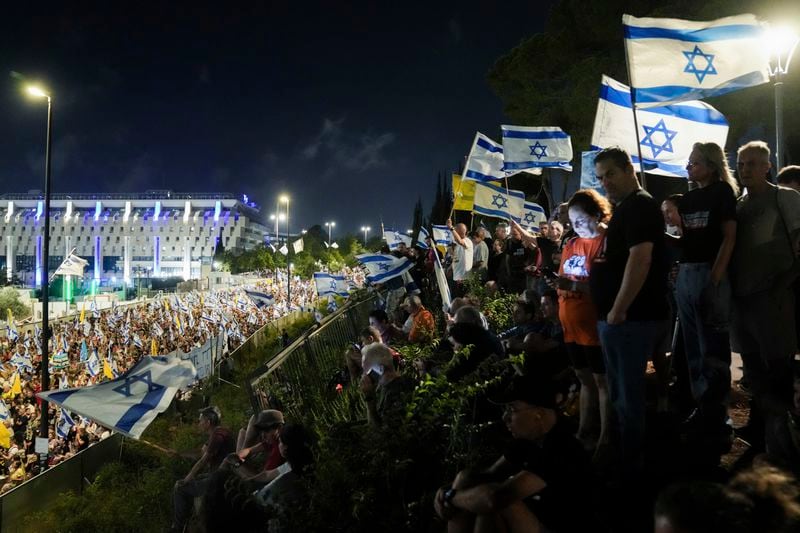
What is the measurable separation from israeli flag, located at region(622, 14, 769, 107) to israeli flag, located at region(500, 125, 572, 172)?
5.71 meters

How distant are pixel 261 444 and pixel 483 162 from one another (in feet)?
28.3

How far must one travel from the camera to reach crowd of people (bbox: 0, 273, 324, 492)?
12.2 m

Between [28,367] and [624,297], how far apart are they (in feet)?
57.1

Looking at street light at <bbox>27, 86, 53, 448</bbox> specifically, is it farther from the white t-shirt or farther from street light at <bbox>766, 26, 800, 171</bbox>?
street light at <bbox>766, 26, 800, 171</bbox>

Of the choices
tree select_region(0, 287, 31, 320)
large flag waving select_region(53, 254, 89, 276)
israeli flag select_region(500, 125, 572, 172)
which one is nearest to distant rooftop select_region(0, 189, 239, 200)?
tree select_region(0, 287, 31, 320)

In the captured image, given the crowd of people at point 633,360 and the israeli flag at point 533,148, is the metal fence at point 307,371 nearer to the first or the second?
the crowd of people at point 633,360

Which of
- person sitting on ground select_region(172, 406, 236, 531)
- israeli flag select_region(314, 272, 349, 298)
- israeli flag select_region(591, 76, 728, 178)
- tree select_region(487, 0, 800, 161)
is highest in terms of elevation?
tree select_region(487, 0, 800, 161)

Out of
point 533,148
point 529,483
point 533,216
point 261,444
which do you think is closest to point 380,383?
point 261,444

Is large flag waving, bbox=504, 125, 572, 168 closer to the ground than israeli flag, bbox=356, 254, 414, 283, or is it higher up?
higher up

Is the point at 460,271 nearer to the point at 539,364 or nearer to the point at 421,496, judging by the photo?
the point at 539,364

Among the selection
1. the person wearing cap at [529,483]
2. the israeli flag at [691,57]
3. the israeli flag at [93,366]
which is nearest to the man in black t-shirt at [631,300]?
the person wearing cap at [529,483]

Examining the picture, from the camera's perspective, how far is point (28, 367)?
15.8 metres

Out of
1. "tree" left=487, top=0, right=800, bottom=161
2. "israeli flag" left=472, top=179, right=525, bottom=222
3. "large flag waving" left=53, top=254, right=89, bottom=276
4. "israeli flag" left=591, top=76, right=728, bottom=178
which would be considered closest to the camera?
"israeli flag" left=591, top=76, right=728, bottom=178

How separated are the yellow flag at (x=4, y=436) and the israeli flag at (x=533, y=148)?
36.8 ft
